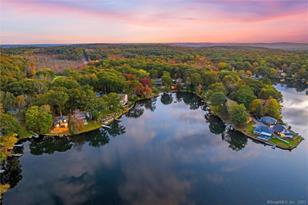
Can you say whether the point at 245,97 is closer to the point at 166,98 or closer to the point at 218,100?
the point at 218,100

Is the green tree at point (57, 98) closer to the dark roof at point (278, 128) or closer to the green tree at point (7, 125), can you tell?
the green tree at point (7, 125)

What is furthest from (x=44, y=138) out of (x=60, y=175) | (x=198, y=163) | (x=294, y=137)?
(x=294, y=137)

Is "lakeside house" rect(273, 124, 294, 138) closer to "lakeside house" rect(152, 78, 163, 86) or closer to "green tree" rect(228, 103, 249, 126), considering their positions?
"green tree" rect(228, 103, 249, 126)

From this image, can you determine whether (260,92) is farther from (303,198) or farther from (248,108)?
(303,198)

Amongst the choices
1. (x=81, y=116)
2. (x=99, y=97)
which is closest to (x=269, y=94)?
(x=99, y=97)

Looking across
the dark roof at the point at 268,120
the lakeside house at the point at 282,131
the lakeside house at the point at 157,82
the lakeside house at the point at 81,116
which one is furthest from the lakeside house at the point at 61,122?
the lakeside house at the point at 157,82

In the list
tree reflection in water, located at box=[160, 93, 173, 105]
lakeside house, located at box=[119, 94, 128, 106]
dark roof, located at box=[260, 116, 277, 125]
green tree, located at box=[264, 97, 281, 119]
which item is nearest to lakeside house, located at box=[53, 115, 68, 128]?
lakeside house, located at box=[119, 94, 128, 106]
